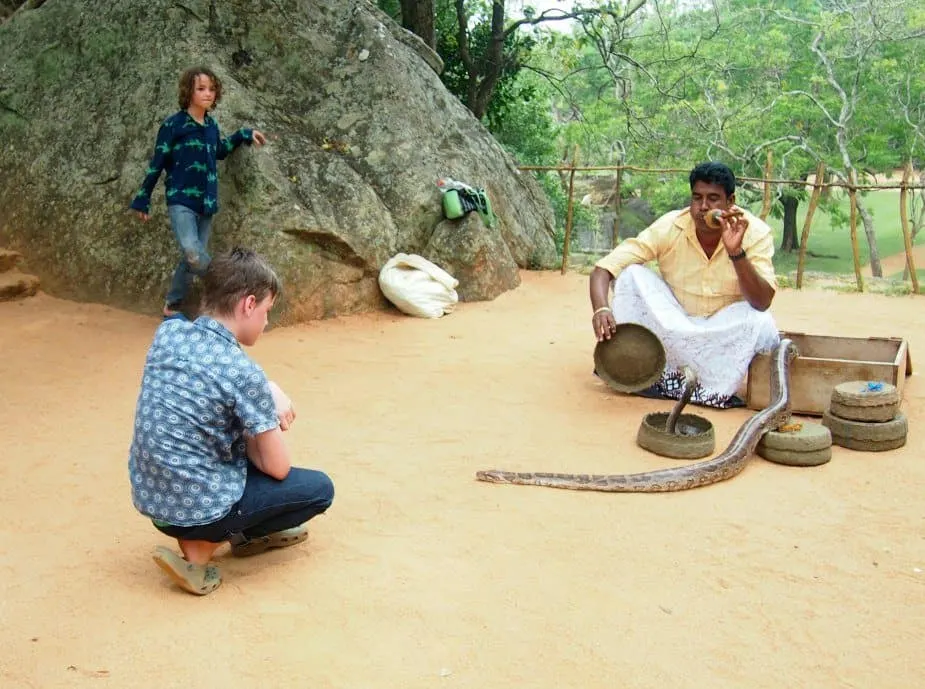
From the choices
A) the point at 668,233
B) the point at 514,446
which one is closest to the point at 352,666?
the point at 514,446

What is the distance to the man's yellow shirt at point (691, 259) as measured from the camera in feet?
16.1

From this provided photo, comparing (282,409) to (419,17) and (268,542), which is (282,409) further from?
(419,17)

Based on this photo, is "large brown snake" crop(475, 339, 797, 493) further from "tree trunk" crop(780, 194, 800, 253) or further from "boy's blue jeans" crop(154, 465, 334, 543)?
"tree trunk" crop(780, 194, 800, 253)

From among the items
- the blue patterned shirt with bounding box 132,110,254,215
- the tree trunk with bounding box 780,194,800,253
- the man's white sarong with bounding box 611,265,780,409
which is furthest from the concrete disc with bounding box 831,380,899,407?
the tree trunk with bounding box 780,194,800,253

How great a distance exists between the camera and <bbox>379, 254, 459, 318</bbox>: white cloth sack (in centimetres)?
739

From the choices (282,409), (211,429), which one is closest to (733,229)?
(282,409)

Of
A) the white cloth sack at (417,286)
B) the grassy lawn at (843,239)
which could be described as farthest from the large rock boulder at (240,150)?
the grassy lawn at (843,239)

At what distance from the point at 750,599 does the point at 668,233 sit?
277 cm

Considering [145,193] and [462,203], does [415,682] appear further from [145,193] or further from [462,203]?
[462,203]

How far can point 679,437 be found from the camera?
4.24 meters

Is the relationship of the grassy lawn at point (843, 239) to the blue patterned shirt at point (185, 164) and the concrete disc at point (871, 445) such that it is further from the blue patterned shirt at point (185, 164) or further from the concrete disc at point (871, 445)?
the concrete disc at point (871, 445)

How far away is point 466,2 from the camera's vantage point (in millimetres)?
12414

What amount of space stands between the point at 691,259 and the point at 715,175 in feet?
1.84

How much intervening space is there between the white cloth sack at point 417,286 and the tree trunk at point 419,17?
391cm
